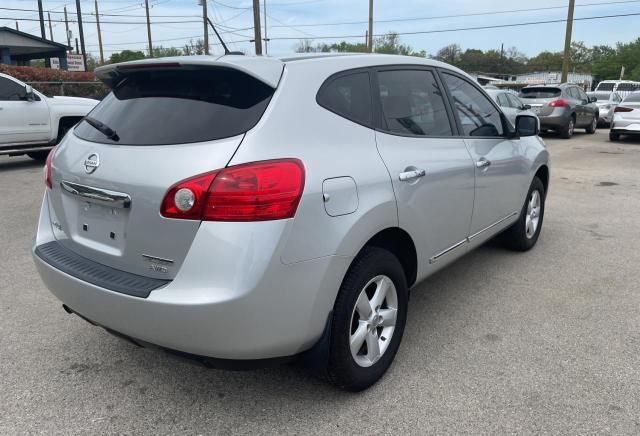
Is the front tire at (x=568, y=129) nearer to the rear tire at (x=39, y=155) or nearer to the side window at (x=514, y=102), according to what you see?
the side window at (x=514, y=102)

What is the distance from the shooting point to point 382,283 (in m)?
2.74

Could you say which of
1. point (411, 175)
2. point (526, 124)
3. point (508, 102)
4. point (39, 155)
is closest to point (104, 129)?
point (411, 175)

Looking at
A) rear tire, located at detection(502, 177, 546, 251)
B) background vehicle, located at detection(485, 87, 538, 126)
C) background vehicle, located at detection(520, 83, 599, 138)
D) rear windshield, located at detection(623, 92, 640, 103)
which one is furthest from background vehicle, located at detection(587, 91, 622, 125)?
rear tire, located at detection(502, 177, 546, 251)

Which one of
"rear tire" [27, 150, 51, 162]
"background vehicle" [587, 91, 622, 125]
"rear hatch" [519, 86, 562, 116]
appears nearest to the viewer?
"rear tire" [27, 150, 51, 162]

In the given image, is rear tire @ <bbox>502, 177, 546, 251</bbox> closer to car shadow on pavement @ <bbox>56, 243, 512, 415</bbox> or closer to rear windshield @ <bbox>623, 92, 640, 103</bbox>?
car shadow on pavement @ <bbox>56, 243, 512, 415</bbox>

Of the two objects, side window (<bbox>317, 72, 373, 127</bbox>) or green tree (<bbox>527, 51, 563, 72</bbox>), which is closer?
side window (<bbox>317, 72, 373, 127</bbox>)

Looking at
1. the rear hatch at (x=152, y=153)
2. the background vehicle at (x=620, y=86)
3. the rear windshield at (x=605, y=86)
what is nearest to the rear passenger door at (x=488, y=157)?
the rear hatch at (x=152, y=153)

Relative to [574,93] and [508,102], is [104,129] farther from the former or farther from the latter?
[574,93]

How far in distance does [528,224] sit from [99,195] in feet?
12.9

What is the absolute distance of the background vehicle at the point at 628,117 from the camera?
47.1ft

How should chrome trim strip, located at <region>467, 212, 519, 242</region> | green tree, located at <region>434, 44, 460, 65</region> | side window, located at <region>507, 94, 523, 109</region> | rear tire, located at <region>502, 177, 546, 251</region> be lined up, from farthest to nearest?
green tree, located at <region>434, 44, 460, 65</region> → side window, located at <region>507, 94, 523, 109</region> → rear tire, located at <region>502, 177, 546, 251</region> → chrome trim strip, located at <region>467, 212, 519, 242</region>

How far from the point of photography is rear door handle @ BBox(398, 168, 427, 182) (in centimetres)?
279

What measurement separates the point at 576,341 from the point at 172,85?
9.26 ft

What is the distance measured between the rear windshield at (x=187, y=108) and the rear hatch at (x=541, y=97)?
1508 cm
